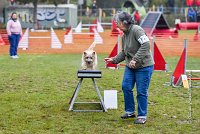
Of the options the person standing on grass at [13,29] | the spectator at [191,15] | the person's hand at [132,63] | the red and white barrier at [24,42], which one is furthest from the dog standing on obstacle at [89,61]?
the spectator at [191,15]

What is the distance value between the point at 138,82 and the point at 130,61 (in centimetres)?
31

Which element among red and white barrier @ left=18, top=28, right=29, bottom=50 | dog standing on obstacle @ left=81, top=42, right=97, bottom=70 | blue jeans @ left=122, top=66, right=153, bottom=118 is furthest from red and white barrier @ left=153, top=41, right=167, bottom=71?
red and white barrier @ left=18, top=28, right=29, bottom=50

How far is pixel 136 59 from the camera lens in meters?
5.76

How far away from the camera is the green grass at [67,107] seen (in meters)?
5.76

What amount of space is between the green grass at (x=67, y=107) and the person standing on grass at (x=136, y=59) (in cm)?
37

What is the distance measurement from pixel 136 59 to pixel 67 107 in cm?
182

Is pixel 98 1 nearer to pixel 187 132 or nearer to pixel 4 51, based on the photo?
pixel 4 51

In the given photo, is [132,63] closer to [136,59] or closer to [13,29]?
[136,59]

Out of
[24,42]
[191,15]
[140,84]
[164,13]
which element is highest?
[140,84]

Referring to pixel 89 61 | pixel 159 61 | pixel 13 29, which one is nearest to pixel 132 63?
pixel 89 61

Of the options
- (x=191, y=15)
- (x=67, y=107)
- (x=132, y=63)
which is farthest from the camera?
(x=191, y=15)

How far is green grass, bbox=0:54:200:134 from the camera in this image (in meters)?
5.76

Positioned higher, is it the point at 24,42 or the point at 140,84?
the point at 140,84

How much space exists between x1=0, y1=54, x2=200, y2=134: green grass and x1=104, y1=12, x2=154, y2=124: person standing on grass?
368mm
